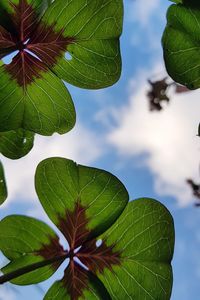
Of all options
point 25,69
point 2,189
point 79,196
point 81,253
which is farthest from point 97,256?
point 25,69

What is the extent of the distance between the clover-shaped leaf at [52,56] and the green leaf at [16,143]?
148 millimetres

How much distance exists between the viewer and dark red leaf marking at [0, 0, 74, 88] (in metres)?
1.18

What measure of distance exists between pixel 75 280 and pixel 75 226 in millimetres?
126

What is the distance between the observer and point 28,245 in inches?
49.9

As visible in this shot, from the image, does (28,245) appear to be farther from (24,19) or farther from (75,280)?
(24,19)

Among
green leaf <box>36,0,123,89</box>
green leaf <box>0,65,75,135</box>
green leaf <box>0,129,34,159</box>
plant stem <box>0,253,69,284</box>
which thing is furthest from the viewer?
green leaf <box>0,129,34,159</box>

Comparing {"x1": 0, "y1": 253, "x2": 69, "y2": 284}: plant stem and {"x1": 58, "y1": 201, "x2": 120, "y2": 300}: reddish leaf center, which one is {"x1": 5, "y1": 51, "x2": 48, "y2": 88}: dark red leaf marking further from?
{"x1": 0, "y1": 253, "x2": 69, "y2": 284}: plant stem

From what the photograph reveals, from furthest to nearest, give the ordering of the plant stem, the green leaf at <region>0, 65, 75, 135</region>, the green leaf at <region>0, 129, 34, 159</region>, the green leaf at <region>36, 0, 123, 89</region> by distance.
→ the green leaf at <region>0, 129, 34, 159</region>
the green leaf at <region>0, 65, 75, 135</region>
the green leaf at <region>36, 0, 123, 89</region>
the plant stem

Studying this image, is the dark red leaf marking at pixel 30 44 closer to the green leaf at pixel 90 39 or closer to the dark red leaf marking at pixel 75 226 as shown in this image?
the green leaf at pixel 90 39

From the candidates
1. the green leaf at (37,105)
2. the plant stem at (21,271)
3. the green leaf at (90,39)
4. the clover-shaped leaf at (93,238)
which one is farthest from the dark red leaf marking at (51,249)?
the green leaf at (90,39)

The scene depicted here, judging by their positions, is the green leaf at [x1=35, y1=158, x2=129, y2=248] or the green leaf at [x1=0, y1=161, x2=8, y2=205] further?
the green leaf at [x1=0, y1=161, x2=8, y2=205]

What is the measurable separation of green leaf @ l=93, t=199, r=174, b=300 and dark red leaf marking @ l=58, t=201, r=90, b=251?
0.21ft

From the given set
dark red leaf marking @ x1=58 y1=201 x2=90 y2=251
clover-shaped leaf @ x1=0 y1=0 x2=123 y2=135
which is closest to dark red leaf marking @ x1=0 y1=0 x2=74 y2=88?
clover-shaped leaf @ x1=0 y1=0 x2=123 y2=135

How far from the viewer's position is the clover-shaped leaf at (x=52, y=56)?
3.84ft
